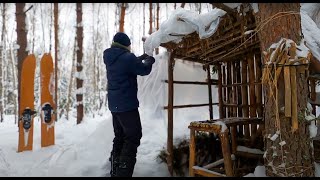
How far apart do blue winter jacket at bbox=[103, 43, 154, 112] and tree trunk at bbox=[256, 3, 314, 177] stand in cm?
156

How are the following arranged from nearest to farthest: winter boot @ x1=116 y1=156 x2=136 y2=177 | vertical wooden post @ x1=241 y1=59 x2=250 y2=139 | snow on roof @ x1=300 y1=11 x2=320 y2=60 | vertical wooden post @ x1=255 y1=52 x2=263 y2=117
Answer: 1. snow on roof @ x1=300 y1=11 x2=320 y2=60
2. winter boot @ x1=116 y1=156 x2=136 y2=177
3. vertical wooden post @ x1=255 y1=52 x2=263 y2=117
4. vertical wooden post @ x1=241 y1=59 x2=250 y2=139

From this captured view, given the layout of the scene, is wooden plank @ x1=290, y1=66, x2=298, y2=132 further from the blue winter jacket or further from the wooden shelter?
the blue winter jacket

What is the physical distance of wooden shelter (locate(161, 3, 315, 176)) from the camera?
353cm

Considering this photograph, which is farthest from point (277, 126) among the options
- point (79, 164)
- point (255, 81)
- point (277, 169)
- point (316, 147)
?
point (79, 164)

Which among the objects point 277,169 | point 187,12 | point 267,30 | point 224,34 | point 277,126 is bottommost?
point 277,169

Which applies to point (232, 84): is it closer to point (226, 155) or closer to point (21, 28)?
point (226, 155)

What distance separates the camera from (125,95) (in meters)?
3.40

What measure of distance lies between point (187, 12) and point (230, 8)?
0.64 meters

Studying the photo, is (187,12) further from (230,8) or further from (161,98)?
(161,98)

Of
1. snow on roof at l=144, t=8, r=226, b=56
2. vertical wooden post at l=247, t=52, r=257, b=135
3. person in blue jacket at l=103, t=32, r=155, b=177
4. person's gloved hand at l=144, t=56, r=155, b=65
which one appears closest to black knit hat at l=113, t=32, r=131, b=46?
person in blue jacket at l=103, t=32, r=155, b=177

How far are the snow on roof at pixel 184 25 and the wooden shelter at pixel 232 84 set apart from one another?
16 centimetres

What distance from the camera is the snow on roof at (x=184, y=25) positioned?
3.35 metres

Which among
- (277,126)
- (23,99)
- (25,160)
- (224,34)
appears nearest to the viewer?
(277,126)

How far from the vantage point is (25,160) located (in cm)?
466
